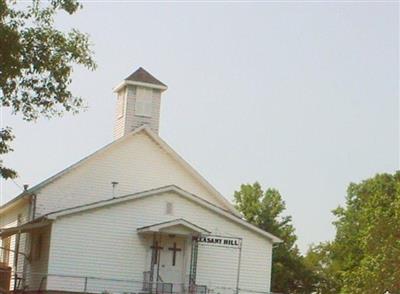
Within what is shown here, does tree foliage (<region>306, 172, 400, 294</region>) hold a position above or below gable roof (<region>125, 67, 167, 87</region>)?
below

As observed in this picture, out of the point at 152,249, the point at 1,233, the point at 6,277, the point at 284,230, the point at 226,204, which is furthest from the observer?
the point at 284,230

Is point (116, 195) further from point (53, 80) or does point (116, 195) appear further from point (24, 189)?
point (53, 80)

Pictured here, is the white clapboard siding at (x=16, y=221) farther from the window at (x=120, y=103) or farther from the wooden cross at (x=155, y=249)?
the window at (x=120, y=103)

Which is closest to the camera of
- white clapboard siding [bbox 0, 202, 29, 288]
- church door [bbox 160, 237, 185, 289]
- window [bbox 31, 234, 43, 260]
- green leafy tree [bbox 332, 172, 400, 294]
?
church door [bbox 160, 237, 185, 289]

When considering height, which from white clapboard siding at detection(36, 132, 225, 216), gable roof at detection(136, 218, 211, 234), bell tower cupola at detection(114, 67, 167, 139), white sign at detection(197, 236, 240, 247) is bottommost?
white sign at detection(197, 236, 240, 247)

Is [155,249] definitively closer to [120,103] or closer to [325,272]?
[120,103]

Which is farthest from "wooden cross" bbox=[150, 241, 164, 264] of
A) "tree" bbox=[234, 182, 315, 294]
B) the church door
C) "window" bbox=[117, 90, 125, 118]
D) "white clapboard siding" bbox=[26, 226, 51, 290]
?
"tree" bbox=[234, 182, 315, 294]

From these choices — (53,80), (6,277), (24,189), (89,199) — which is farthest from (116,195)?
(53,80)

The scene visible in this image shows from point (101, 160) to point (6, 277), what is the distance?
9.17m

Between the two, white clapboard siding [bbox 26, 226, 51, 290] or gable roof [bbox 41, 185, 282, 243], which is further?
white clapboard siding [bbox 26, 226, 51, 290]

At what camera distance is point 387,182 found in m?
66.2

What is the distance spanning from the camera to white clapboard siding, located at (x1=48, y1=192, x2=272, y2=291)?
129ft

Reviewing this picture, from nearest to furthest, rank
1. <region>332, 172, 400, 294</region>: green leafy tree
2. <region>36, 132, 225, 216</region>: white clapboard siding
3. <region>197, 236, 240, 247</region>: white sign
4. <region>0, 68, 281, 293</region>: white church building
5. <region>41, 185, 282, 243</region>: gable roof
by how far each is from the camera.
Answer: <region>41, 185, 282, 243</region>: gable roof
<region>0, 68, 281, 293</region>: white church building
<region>197, 236, 240, 247</region>: white sign
<region>36, 132, 225, 216</region>: white clapboard siding
<region>332, 172, 400, 294</region>: green leafy tree

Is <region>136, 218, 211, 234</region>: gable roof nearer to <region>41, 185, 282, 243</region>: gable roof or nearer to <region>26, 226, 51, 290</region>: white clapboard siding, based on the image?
<region>41, 185, 282, 243</region>: gable roof
